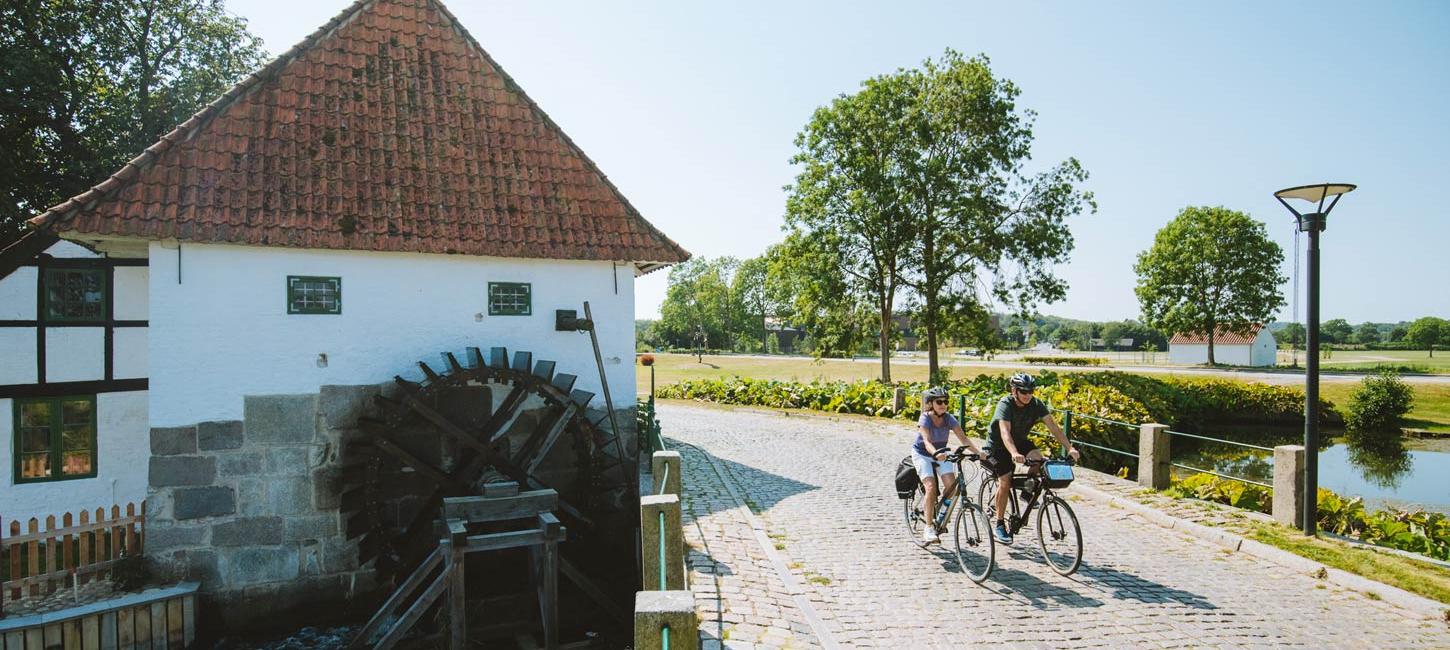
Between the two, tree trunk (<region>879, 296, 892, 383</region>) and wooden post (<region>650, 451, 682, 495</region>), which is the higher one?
tree trunk (<region>879, 296, 892, 383</region>)

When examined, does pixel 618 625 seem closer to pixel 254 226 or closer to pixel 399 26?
pixel 254 226

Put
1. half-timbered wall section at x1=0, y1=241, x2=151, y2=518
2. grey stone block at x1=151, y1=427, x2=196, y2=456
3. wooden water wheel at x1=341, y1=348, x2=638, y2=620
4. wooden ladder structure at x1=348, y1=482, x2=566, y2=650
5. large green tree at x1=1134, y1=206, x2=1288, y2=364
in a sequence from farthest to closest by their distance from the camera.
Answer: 1. large green tree at x1=1134, y1=206, x2=1288, y2=364
2. half-timbered wall section at x1=0, y1=241, x2=151, y2=518
3. wooden water wheel at x1=341, y1=348, x2=638, y2=620
4. grey stone block at x1=151, y1=427, x2=196, y2=456
5. wooden ladder structure at x1=348, y1=482, x2=566, y2=650

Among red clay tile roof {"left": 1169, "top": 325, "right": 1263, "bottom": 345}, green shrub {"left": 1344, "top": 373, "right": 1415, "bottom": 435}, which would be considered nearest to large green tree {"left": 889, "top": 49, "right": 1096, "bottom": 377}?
green shrub {"left": 1344, "top": 373, "right": 1415, "bottom": 435}

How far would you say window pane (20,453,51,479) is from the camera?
33.5 feet

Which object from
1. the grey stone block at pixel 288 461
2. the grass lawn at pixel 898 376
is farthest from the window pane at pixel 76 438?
the grass lawn at pixel 898 376

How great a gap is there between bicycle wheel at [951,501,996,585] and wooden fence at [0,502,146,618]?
29.6 ft

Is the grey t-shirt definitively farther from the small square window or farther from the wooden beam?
the small square window

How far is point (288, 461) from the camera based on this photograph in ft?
27.7

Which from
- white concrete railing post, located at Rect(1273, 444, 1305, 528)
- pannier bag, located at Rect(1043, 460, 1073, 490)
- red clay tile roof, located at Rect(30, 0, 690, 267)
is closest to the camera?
pannier bag, located at Rect(1043, 460, 1073, 490)

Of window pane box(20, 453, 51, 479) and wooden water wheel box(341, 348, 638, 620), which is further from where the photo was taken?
window pane box(20, 453, 51, 479)

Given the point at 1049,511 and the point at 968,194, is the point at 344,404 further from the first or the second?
the point at 968,194

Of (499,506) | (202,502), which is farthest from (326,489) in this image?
(499,506)

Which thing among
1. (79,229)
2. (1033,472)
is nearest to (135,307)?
(79,229)

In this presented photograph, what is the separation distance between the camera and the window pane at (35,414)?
33.7ft
